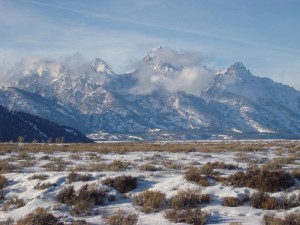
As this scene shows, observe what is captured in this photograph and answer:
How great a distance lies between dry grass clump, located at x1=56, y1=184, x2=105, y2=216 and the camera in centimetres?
1761

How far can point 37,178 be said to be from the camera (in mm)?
21719

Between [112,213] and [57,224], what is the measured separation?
2.26 meters

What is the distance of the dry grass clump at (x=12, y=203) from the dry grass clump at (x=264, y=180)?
28.7 ft

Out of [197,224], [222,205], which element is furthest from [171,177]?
[197,224]

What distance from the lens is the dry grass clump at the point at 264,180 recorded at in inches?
762

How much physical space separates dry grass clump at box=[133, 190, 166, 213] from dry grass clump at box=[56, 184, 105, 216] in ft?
5.20

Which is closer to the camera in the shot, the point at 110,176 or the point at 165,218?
the point at 165,218

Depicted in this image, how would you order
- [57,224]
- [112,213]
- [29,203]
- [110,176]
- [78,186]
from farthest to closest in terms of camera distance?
[110,176] < [78,186] < [29,203] < [112,213] < [57,224]

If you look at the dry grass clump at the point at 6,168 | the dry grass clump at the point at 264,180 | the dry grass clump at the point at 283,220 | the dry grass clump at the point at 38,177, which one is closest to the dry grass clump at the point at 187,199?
the dry grass clump at the point at 264,180

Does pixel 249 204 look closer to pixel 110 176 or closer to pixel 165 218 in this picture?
pixel 165 218

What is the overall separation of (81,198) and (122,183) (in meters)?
2.23

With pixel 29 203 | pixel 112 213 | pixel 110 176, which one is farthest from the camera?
pixel 110 176

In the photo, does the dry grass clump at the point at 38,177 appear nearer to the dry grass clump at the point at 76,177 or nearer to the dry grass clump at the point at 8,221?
the dry grass clump at the point at 76,177

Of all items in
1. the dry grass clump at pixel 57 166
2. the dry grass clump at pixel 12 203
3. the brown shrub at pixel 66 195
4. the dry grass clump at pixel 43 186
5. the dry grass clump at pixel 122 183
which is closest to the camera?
the dry grass clump at pixel 12 203
